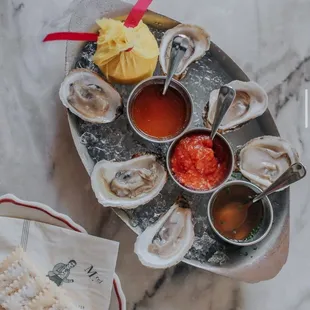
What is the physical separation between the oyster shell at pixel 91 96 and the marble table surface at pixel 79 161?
8 cm

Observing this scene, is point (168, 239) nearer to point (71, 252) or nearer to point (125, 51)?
point (71, 252)

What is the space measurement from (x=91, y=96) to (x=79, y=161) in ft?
0.46

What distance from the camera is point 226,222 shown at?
4.43ft

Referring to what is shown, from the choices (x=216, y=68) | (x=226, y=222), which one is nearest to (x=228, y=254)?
(x=226, y=222)

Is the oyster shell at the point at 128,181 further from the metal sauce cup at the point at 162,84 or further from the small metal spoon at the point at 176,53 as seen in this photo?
the small metal spoon at the point at 176,53

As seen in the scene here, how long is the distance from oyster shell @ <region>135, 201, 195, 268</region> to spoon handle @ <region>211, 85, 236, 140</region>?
0.58ft

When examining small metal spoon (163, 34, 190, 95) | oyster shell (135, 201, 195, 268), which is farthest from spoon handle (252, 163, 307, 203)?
small metal spoon (163, 34, 190, 95)

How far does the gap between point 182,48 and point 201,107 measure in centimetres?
16

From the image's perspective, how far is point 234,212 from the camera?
1.36m

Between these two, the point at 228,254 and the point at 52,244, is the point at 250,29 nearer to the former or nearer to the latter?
Answer: the point at 228,254

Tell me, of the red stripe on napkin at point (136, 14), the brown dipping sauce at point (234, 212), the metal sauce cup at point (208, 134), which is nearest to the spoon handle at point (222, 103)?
the metal sauce cup at point (208, 134)

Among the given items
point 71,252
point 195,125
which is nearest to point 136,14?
point 195,125

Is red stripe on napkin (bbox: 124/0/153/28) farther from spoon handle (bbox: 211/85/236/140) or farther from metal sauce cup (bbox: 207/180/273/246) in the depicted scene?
metal sauce cup (bbox: 207/180/273/246)

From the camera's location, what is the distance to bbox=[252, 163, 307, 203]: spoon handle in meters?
1.22
